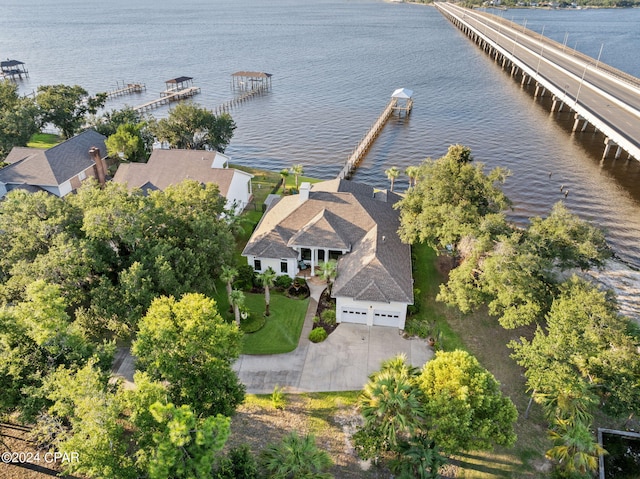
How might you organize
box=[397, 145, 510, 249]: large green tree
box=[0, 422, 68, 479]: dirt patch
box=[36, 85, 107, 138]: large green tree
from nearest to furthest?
box=[0, 422, 68, 479]: dirt patch → box=[397, 145, 510, 249]: large green tree → box=[36, 85, 107, 138]: large green tree

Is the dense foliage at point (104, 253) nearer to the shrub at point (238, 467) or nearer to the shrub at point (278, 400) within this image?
the shrub at point (278, 400)

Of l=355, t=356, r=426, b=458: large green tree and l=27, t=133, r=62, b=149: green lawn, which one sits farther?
l=27, t=133, r=62, b=149: green lawn

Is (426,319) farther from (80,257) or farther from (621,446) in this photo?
(80,257)

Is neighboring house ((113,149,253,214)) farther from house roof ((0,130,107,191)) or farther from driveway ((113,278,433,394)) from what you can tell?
driveway ((113,278,433,394))

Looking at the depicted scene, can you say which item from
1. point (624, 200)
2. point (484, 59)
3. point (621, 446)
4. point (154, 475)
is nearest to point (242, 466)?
point (154, 475)

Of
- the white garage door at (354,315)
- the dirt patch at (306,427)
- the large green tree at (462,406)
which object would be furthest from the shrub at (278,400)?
the large green tree at (462,406)

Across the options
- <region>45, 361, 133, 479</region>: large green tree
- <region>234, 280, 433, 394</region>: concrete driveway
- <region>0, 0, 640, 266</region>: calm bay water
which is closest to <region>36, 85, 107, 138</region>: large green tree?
<region>0, 0, 640, 266</region>: calm bay water
